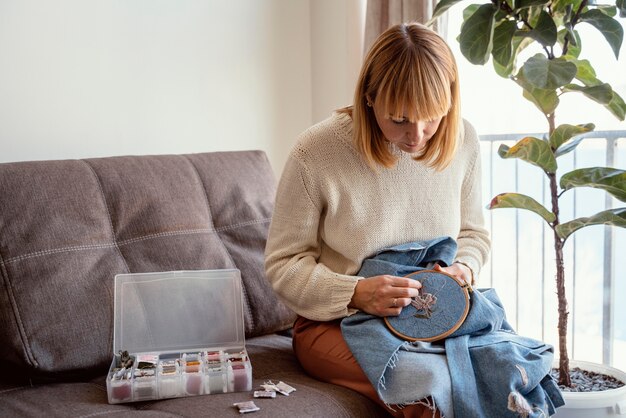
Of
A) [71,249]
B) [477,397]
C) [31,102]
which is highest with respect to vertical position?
[31,102]

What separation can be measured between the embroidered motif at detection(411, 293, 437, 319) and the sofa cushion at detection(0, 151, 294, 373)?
1.84 ft

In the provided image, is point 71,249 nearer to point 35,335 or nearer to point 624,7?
point 35,335

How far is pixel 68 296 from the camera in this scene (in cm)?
176

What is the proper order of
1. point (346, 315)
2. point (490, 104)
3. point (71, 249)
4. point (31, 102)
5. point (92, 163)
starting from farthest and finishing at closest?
point (490, 104)
point (31, 102)
point (92, 163)
point (71, 249)
point (346, 315)

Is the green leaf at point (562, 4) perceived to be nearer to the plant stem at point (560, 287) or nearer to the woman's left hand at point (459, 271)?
the plant stem at point (560, 287)

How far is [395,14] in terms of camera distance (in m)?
2.73

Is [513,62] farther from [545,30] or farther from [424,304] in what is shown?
[424,304]

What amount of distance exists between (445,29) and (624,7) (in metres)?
0.91

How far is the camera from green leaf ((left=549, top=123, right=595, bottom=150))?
184 cm

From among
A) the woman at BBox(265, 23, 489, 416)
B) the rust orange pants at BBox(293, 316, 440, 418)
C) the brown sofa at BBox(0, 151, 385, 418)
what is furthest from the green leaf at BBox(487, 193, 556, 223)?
the brown sofa at BBox(0, 151, 385, 418)

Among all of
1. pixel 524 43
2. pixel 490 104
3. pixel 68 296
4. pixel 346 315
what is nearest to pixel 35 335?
pixel 68 296

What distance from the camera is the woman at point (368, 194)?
1.61m

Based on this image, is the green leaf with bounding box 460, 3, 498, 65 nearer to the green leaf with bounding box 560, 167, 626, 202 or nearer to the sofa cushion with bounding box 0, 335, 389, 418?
the green leaf with bounding box 560, 167, 626, 202

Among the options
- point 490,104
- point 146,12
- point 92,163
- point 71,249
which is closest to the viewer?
point 71,249
